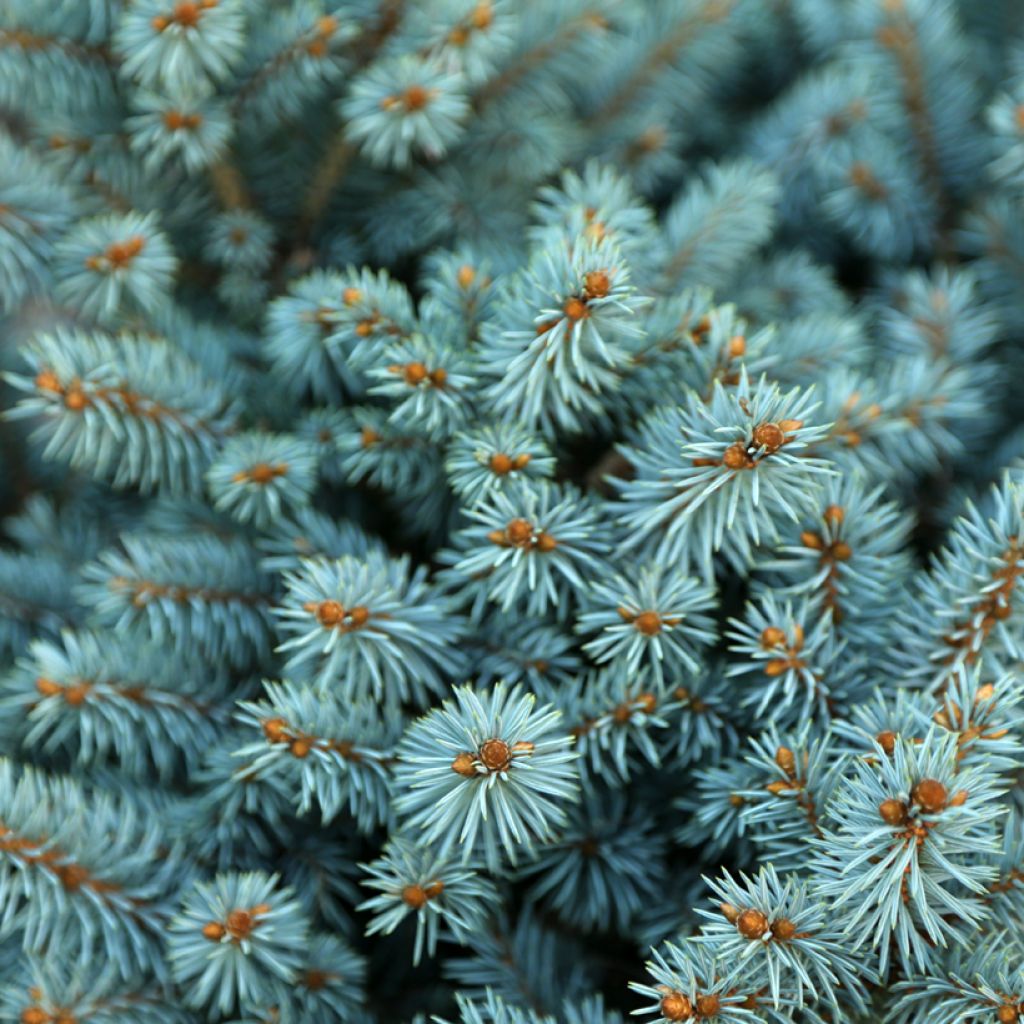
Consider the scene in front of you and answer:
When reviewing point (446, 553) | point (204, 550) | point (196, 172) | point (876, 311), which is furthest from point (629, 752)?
point (196, 172)

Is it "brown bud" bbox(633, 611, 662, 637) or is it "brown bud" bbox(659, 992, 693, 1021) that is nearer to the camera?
"brown bud" bbox(659, 992, 693, 1021)

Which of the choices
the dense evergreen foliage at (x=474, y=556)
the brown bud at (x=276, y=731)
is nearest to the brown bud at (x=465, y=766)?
the dense evergreen foliage at (x=474, y=556)

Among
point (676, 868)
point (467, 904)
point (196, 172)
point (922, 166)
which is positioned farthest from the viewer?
point (922, 166)

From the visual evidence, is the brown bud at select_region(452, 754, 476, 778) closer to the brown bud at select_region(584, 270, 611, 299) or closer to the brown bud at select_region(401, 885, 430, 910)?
the brown bud at select_region(401, 885, 430, 910)

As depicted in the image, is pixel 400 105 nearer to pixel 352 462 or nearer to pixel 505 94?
pixel 505 94

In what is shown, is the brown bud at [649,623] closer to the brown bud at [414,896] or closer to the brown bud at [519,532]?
the brown bud at [519,532]

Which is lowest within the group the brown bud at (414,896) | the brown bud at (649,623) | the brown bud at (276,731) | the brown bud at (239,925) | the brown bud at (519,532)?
the brown bud at (239,925)

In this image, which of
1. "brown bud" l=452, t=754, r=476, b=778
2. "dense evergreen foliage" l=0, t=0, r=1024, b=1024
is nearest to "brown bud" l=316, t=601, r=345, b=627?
"dense evergreen foliage" l=0, t=0, r=1024, b=1024
